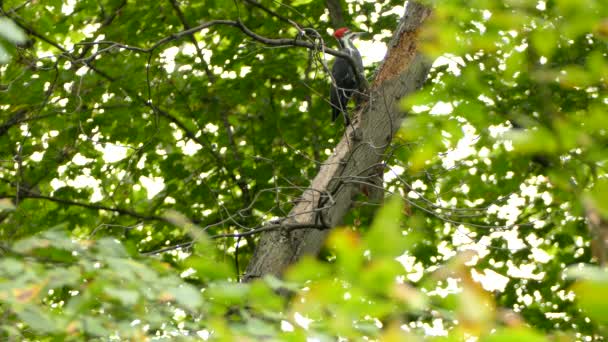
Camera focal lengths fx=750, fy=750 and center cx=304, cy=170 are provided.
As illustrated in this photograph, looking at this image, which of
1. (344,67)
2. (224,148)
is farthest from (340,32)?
(224,148)

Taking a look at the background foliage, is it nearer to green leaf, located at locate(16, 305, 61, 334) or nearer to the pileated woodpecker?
the pileated woodpecker

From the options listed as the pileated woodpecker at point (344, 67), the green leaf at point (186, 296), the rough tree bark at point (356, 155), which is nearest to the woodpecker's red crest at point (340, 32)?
the pileated woodpecker at point (344, 67)

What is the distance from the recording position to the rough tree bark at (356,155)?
374 centimetres

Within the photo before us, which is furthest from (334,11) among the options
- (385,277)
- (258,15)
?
(385,277)

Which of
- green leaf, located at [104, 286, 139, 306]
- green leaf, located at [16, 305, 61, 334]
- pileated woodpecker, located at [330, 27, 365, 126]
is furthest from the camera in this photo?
pileated woodpecker, located at [330, 27, 365, 126]

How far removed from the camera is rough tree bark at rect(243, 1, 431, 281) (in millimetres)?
3740

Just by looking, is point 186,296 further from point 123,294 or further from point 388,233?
point 388,233

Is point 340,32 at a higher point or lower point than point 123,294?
higher

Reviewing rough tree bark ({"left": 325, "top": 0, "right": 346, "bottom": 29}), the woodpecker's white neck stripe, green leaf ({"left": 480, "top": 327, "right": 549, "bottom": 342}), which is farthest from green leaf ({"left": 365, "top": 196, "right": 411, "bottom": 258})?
rough tree bark ({"left": 325, "top": 0, "right": 346, "bottom": 29})

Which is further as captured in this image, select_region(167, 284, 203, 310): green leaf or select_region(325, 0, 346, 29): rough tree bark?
select_region(325, 0, 346, 29): rough tree bark

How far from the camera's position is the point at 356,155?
402 centimetres

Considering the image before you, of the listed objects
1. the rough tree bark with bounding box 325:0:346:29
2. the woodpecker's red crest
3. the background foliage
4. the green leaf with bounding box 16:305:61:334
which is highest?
the rough tree bark with bounding box 325:0:346:29

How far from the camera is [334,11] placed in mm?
5773

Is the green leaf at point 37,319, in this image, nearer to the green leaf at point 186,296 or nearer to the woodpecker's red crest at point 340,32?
the green leaf at point 186,296
